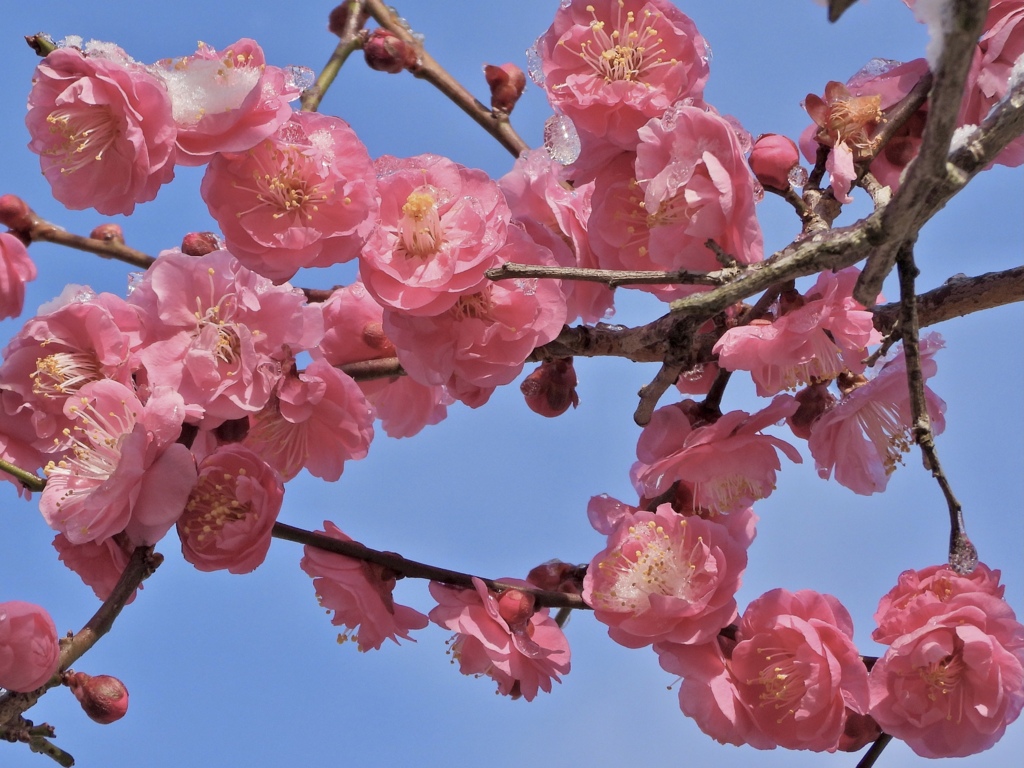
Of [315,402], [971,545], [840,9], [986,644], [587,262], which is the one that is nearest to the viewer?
[840,9]

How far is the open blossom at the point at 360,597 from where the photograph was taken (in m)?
1.56

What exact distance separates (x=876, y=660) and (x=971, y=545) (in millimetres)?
339

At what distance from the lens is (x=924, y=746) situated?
4.78 feet

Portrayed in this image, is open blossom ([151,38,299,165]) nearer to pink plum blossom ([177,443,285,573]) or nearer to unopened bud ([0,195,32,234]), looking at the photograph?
pink plum blossom ([177,443,285,573])

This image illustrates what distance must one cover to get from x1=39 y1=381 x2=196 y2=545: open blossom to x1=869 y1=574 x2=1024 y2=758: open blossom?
1.05 meters

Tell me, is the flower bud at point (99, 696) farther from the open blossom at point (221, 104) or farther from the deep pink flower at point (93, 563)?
the open blossom at point (221, 104)

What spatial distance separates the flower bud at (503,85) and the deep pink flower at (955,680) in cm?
129

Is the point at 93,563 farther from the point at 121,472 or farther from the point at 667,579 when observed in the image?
the point at 667,579

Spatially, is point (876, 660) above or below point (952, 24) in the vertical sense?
below

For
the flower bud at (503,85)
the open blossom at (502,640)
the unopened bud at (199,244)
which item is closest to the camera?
the open blossom at (502,640)

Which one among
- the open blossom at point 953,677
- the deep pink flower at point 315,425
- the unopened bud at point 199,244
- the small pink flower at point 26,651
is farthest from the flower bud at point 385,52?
the open blossom at point 953,677

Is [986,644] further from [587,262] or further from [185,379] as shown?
[185,379]

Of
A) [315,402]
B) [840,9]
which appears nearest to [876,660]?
[315,402]

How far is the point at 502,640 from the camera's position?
154 centimetres
